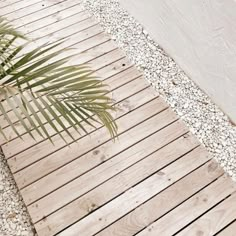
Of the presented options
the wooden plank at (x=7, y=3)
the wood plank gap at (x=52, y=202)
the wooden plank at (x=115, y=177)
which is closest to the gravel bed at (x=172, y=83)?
the wooden plank at (x=115, y=177)

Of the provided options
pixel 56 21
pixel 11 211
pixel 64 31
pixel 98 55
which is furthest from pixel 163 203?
pixel 56 21

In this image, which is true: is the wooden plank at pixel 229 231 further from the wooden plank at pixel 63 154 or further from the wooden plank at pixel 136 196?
the wooden plank at pixel 63 154

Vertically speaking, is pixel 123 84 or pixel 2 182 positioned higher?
pixel 123 84

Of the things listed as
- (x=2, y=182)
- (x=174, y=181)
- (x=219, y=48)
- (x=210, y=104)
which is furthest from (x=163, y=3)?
(x=2, y=182)

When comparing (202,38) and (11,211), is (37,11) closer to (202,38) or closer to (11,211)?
(202,38)

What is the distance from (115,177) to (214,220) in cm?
52

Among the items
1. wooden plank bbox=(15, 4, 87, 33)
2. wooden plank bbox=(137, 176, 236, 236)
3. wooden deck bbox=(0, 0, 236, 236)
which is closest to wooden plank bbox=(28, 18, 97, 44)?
wooden plank bbox=(15, 4, 87, 33)

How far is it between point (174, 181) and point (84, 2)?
163 cm

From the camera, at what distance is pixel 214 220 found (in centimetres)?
153

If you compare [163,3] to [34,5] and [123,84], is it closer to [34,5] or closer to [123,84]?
[123,84]

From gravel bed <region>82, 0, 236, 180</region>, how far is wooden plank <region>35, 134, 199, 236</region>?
159mm

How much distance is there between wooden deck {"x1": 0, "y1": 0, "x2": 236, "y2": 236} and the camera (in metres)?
1.54

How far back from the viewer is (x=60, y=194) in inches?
64.9

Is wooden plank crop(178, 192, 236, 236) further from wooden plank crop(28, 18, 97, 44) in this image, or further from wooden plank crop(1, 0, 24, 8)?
wooden plank crop(1, 0, 24, 8)
